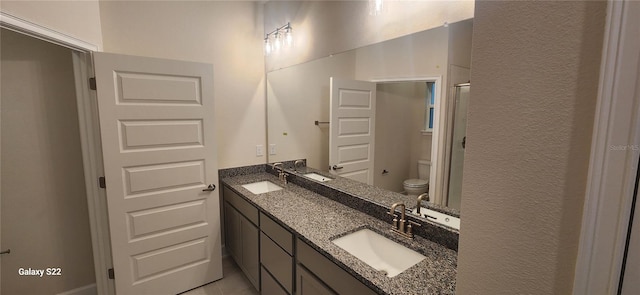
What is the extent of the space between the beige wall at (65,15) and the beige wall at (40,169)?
33 centimetres

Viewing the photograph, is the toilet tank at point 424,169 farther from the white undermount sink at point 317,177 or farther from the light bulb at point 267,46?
the light bulb at point 267,46

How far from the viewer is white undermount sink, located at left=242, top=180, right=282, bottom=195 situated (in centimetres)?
261

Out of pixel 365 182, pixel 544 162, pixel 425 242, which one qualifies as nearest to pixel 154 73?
pixel 365 182

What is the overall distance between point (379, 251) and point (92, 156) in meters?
2.10

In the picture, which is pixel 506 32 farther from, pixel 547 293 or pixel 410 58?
pixel 410 58

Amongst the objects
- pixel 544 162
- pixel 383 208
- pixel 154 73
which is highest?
pixel 154 73

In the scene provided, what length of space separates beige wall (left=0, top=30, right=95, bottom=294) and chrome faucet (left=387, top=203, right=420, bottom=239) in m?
2.46

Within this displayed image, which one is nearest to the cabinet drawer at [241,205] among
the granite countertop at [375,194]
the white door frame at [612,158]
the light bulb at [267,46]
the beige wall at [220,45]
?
the beige wall at [220,45]

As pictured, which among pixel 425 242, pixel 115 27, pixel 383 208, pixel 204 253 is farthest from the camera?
pixel 204 253

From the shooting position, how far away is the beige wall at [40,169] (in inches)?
74.0

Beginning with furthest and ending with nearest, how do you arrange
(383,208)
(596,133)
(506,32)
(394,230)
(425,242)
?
(383,208)
(394,230)
(425,242)
(506,32)
(596,133)

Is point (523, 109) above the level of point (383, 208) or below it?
above

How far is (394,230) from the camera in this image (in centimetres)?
152

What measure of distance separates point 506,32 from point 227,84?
260 centimetres
